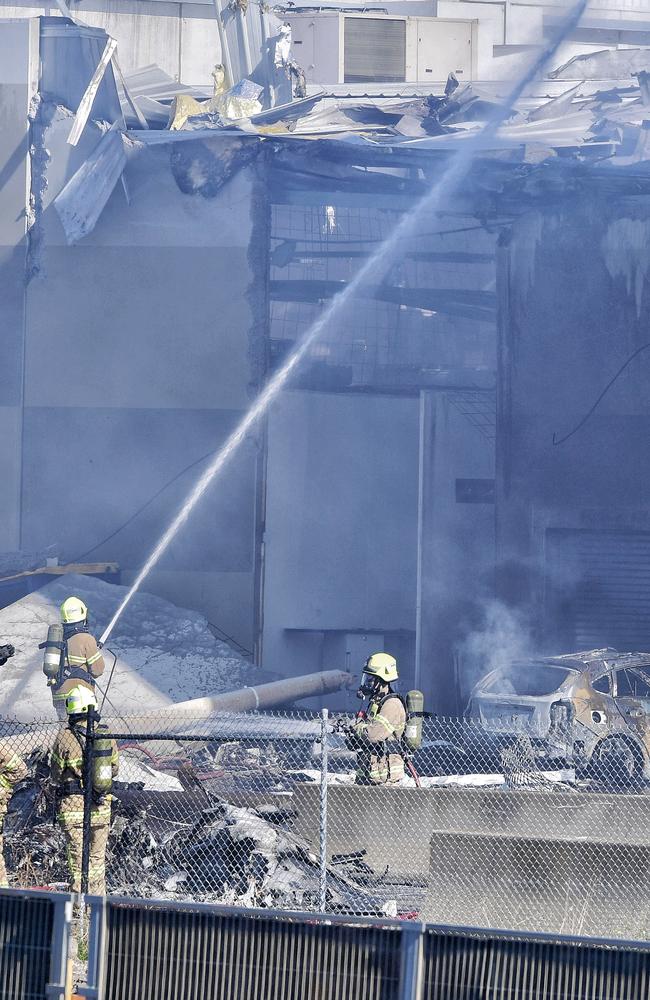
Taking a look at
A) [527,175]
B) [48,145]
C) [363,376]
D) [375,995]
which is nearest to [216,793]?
[375,995]

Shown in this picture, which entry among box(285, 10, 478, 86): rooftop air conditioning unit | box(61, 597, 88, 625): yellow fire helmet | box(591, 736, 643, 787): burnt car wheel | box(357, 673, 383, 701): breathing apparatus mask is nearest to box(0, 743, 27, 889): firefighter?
box(61, 597, 88, 625): yellow fire helmet

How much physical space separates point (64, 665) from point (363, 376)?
338 inches

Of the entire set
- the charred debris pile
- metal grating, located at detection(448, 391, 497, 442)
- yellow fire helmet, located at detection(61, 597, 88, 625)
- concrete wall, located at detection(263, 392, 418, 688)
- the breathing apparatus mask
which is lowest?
the charred debris pile

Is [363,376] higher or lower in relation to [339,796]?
higher

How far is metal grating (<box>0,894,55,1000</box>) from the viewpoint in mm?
4898

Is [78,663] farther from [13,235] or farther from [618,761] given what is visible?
[13,235]

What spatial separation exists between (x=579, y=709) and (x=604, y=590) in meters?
4.07

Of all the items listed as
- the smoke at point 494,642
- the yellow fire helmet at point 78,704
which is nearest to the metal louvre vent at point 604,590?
the smoke at point 494,642

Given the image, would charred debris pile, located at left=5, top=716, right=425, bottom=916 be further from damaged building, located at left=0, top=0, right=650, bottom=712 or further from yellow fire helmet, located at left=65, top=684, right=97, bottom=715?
damaged building, located at left=0, top=0, right=650, bottom=712

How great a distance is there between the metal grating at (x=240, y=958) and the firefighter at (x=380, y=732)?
4.13 meters

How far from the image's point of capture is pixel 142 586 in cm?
1712

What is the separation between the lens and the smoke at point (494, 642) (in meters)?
16.2

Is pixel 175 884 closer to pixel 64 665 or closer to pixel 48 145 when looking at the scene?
pixel 64 665

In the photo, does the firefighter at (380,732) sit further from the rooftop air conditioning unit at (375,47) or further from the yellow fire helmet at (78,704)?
the rooftop air conditioning unit at (375,47)
